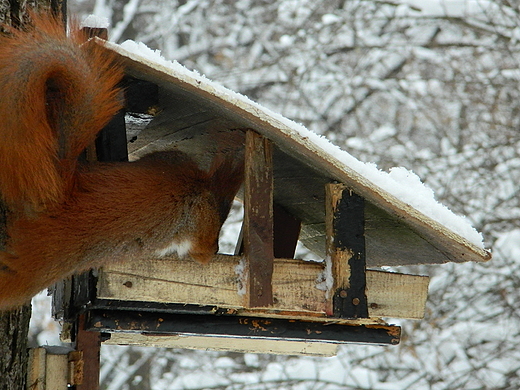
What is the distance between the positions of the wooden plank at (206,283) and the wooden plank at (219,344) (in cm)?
58

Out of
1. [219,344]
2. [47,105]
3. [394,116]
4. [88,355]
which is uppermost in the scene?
[394,116]

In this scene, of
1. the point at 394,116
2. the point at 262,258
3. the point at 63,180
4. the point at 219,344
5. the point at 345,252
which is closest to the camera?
the point at 63,180

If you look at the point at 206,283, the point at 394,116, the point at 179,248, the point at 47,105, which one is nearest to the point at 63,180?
the point at 47,105

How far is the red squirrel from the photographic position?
182 cm

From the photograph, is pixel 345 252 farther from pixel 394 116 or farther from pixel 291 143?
pixel 394 116

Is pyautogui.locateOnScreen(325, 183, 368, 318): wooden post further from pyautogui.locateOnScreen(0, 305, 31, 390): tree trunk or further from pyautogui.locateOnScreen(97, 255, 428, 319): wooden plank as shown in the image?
pyautogui.locateOnScreen(0, 305, 31, 390): tree trunk

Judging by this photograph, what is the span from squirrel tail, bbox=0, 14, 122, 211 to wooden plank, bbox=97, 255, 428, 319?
30cm

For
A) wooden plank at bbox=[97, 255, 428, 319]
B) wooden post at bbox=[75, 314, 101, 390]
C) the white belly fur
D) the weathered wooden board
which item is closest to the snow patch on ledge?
the weathered wooden board

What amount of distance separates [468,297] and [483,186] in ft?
3.21

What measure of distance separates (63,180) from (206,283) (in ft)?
1.70

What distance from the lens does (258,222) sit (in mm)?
2145

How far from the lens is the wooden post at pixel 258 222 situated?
2129 millimetres

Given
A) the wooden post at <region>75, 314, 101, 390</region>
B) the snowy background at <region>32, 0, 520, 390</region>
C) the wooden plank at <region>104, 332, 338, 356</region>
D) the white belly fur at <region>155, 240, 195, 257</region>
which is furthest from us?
the snowy background at <region>32, 0, 520, 390</region>

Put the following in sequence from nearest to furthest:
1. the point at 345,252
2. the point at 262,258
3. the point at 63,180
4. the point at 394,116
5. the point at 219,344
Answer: the point at 63,180 < the point at 262,258 < the point at 345,252 < the point at 219,344 < the point at 394,116
